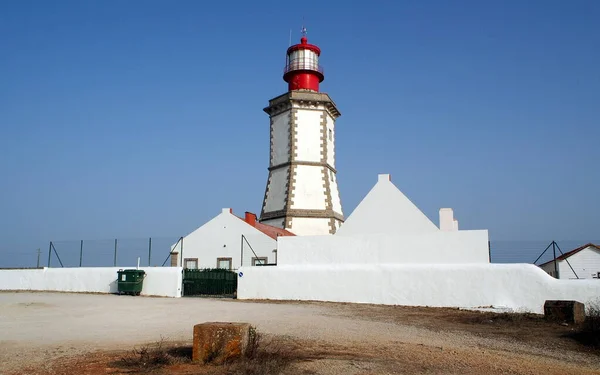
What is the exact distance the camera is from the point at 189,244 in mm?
29500

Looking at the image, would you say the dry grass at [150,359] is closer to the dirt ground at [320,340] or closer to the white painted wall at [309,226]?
the dirt ground at [320,340]

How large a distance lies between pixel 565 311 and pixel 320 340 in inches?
273

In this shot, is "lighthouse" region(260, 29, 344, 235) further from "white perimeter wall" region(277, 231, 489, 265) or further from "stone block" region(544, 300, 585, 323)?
"stone block" region(544, 300, 585, 323)

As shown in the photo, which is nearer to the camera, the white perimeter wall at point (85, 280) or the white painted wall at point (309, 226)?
the white perimeter wall at point (85, 280)

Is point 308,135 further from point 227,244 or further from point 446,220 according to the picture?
point 446,220

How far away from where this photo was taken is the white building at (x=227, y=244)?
27.1m

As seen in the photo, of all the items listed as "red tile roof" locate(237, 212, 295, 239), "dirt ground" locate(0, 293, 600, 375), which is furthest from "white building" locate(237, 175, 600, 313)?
"red tile roof" locate(237, 212, 295, 239)

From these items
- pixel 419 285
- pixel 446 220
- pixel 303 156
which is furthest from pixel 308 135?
pixel 419 285

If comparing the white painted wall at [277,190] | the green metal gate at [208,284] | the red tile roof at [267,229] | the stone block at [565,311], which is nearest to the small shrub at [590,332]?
the stone block at [565,311]

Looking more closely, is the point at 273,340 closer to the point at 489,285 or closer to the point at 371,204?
the point at 489,285

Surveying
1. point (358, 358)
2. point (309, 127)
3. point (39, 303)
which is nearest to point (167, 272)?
point (39, 303)

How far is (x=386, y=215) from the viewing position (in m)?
20.3

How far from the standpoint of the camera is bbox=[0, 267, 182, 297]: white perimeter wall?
23.0 m

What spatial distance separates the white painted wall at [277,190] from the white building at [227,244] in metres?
1.64
